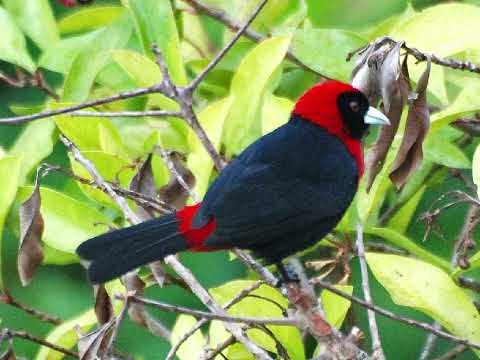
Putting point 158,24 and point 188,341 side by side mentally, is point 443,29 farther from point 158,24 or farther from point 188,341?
point 188,341

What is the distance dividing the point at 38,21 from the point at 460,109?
1.28 metres

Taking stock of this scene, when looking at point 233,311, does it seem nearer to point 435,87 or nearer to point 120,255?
point 120,255

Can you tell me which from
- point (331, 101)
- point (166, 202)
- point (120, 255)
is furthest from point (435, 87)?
point (120, 255)

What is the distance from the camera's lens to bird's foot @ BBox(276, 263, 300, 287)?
2.43m

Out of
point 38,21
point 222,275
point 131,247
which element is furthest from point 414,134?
point 38,21

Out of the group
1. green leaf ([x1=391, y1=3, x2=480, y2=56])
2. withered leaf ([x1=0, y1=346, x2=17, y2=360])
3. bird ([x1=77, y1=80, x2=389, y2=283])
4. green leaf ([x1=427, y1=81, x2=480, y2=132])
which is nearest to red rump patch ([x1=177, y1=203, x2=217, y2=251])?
bird ([x1=77, y1=80, x2=389, y2=283])

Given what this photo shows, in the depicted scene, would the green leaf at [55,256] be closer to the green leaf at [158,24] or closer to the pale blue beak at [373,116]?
the green leaf at [158,24]

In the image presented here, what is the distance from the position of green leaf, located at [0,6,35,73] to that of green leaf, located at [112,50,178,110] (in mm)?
313

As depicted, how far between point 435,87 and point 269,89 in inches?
16.9

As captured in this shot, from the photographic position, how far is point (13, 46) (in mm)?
2943

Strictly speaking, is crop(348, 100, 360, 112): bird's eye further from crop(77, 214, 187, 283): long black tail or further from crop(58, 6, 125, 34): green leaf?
crop(58, 6, 125, 34): green leaf

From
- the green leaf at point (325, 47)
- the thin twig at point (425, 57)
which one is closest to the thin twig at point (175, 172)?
the green leaf at point (325, 47)

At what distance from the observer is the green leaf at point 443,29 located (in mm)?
2637

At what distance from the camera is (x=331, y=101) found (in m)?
2.74
